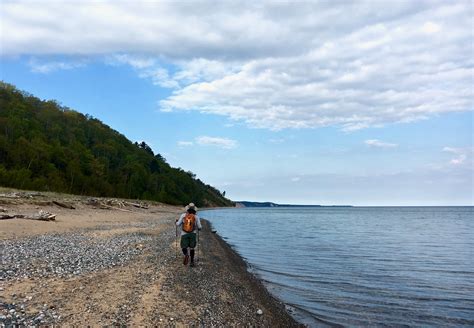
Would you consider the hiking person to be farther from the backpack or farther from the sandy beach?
the sandy beach

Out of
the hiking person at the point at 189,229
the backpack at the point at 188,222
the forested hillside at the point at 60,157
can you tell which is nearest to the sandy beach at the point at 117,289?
the hiking person at the point at 189,229

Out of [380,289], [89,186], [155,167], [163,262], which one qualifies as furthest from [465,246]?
[155,167]

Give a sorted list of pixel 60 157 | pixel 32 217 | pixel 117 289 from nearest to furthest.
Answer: pixel 117 289 → pixel 32 217 → pixel 60 157

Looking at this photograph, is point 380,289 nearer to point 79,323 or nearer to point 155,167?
point 79,323

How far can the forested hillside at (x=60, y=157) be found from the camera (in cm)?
6222

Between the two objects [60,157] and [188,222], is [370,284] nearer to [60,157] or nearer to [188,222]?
[188,222]

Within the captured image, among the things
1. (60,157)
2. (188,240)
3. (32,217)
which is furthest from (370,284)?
(60,157)

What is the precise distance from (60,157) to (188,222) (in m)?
69.1

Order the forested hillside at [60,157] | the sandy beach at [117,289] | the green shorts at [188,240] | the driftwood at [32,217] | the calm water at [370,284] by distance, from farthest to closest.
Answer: the forested hillside at [60,157] < the driftwood at [32,217] < the green shorts at [188,240] < the calm water at [370,284] < the sandy beach at [117,289]

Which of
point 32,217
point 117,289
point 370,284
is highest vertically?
point 32,217

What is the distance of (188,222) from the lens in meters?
14.6

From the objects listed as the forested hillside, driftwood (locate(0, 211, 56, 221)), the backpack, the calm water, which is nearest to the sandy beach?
the backpack

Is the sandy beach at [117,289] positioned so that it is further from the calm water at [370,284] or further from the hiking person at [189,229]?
the calm water at [370,284]

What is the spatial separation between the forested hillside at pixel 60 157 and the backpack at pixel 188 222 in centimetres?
4399
